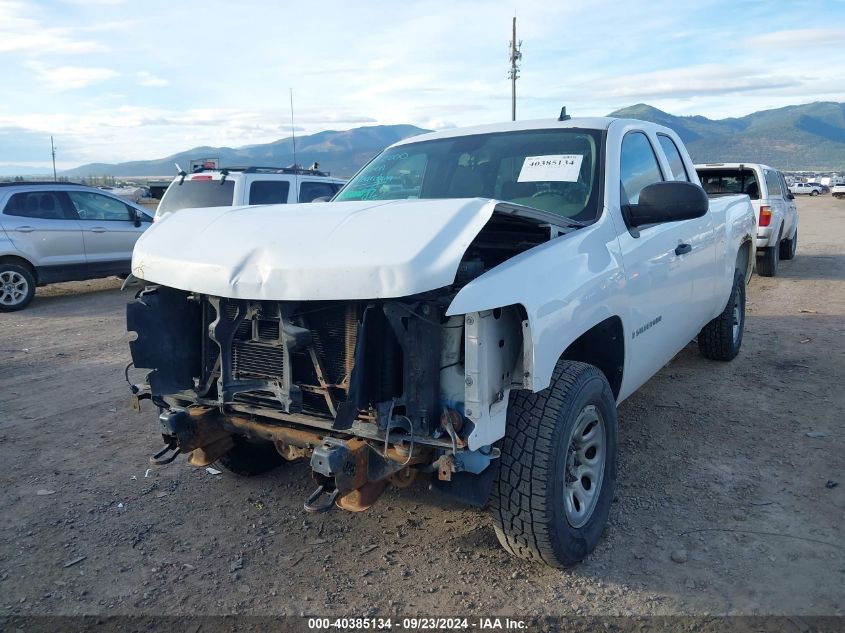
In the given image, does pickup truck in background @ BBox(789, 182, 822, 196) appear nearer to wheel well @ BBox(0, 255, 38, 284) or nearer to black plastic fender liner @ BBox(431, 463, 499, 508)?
wheel well @ BBox(0, 255, 38, 284)

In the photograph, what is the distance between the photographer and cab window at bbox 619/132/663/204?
3936 millimetres

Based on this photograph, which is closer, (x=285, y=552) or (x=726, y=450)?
(x=285, y=552)

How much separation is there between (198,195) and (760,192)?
8.88 m

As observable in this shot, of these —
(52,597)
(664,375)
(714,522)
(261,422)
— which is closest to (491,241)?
(261,422)

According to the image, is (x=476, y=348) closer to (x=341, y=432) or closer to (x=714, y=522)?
(x=341, y=432)

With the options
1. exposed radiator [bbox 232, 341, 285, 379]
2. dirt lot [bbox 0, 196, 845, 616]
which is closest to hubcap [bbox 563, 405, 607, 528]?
dirt lot [bbox 0, 196, 845, 616]

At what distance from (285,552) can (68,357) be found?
465cm

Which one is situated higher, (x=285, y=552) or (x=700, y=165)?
(x=700, y=165)

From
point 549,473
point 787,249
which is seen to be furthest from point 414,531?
point 787,249

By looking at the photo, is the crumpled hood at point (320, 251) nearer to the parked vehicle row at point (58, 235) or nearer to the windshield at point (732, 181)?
the parked vehicle row at point (58, 235)

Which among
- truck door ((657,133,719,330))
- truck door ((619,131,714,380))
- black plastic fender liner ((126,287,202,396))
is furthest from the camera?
truck door ((657,133,719,330))

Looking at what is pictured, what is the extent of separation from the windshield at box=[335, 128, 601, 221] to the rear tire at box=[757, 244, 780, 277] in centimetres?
911

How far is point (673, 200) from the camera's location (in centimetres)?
345

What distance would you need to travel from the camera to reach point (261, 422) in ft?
10.1
